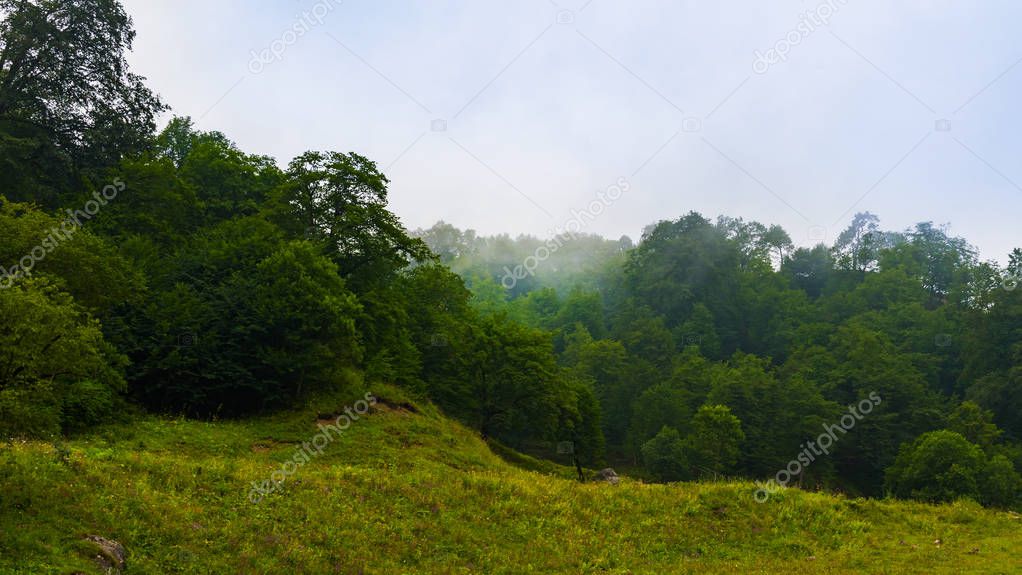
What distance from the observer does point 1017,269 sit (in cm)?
8875

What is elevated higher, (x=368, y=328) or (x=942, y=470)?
(x=368, y=328)

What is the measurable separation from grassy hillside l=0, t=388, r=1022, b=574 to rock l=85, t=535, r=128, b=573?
16cm

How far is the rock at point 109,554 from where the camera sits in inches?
512

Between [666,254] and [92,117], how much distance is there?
310 ft

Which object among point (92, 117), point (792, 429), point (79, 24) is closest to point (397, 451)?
point (92, 117)

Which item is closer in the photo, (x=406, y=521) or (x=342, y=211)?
(x=406, y=521)

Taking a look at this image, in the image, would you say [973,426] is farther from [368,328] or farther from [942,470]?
[368,328]

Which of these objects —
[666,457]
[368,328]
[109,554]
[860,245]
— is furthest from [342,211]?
[860,245]

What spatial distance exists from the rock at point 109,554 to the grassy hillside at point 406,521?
0.51ft

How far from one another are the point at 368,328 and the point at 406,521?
22740 mm

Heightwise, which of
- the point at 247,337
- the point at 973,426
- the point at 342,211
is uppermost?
the point at 342,211

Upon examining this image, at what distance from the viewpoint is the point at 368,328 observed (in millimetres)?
40375

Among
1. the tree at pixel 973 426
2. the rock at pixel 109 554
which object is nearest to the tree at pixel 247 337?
the rock at pixel 109 554

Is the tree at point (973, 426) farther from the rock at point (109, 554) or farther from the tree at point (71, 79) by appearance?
the tree at point (71, 79)
